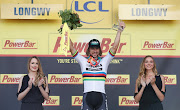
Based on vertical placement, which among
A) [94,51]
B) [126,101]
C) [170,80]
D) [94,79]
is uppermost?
[94,51]

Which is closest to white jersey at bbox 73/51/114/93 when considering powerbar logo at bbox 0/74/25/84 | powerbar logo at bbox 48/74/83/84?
powerbar logo at bbox 48/74/83/84

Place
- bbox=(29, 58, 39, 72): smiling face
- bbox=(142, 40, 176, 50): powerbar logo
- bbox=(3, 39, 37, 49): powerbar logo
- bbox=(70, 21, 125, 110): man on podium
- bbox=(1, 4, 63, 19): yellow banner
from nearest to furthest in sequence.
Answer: bbox=(70, 21, 125, 110): man on podium, bbox=(29, 58, 39, 72): smiling face, bbox=(1, 4, 63, 19): yellow banner, bbox=(3, 39, 37, 49): powerbar logo, bbox=(142, 40, 176, 50): powerbar logo

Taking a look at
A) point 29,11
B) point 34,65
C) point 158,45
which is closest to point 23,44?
point 29,11

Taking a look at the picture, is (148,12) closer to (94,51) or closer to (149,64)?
(149,64)

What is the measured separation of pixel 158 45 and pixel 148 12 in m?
0.61

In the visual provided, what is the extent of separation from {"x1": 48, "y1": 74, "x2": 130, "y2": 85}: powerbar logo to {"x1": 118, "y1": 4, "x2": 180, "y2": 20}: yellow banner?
1050 millimetres

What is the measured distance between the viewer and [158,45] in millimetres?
5766

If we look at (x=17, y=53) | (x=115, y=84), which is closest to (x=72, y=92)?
(x=115, y=84)

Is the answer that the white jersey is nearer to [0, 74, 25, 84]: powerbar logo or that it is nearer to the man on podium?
the man on podium

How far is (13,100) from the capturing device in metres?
5.60

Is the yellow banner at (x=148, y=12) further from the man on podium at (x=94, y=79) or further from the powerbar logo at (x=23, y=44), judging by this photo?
the powerbar logo at (x=23, y=44)

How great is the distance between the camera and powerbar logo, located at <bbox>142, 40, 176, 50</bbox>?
576cm

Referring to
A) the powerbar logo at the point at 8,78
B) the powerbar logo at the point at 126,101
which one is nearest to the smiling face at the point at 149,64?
the powerbar logo at the point at 126,101

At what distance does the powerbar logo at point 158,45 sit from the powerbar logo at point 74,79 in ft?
2.13
